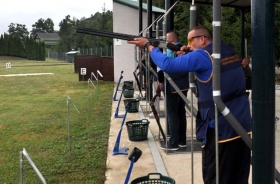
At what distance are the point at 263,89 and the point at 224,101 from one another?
2.81 feet

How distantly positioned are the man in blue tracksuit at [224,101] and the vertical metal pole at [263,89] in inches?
30.9

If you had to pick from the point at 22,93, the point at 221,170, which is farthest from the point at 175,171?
the point at 22,93

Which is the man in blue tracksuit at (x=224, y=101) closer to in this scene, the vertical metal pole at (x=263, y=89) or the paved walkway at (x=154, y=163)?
the vertical metal pole at (x=263, y=89)

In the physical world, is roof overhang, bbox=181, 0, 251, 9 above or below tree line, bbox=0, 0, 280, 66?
below

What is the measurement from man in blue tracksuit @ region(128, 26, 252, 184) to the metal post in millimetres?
786

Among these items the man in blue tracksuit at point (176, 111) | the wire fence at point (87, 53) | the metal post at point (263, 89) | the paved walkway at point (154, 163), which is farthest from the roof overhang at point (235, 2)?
the wire fence at point (87, 53)

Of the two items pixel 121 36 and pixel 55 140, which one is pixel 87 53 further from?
pixel 121 36

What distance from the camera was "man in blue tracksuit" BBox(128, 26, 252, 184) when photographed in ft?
8.59

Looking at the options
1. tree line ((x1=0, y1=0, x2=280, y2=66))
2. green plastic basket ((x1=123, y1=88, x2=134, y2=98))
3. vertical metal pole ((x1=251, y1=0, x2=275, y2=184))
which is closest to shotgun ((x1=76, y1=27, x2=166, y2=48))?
tree line ((x1=0, y1=0, x2=280, y2=66))

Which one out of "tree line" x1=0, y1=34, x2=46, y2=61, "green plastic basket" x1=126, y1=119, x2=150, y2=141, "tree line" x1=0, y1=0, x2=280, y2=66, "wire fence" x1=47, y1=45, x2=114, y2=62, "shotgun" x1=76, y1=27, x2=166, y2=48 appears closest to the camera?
A: "shotgun" x1=76, y1=27, x2=166, y2=48

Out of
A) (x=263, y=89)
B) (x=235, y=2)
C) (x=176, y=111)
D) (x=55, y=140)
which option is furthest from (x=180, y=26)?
(x=263, y=89)

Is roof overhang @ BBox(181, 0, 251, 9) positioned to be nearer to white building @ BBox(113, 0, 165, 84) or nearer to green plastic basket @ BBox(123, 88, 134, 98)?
green plastic basket @ BBox(123, 88, 134, 98)

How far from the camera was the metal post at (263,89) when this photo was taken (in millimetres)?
1749

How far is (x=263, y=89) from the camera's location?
180 cm
